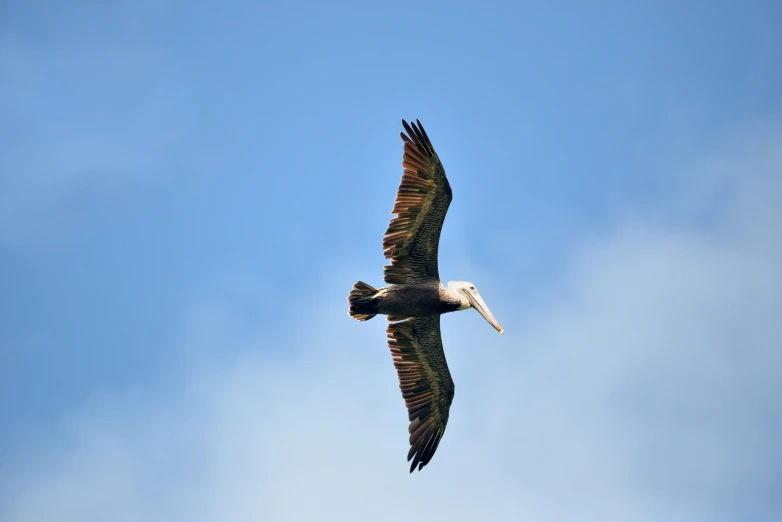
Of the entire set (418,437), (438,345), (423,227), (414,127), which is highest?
(414,127)

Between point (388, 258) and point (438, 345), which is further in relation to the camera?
point (438, 345)

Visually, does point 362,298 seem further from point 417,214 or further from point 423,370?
point 423,370

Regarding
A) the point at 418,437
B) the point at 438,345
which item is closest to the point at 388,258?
the point at 438,345

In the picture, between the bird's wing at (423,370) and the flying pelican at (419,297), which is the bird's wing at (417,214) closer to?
the flying pelican at (419,297)

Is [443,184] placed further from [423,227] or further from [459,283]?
[459,283]

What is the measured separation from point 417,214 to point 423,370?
11.5 feet

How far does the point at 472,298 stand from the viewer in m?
18.6

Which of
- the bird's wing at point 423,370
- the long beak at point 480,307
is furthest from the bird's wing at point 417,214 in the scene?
the bird's wing at point 423,370

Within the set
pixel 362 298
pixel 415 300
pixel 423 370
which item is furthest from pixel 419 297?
pixel 423 370

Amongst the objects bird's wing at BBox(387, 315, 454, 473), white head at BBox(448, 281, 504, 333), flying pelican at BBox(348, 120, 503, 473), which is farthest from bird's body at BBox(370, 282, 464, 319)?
bird's wing at BBox(387, 315, 454, 473)

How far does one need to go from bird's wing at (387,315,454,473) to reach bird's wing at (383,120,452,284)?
4.62 ft

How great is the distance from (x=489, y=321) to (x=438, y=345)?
121 cm

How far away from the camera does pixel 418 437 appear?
61.1 feet

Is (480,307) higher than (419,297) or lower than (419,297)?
higher
